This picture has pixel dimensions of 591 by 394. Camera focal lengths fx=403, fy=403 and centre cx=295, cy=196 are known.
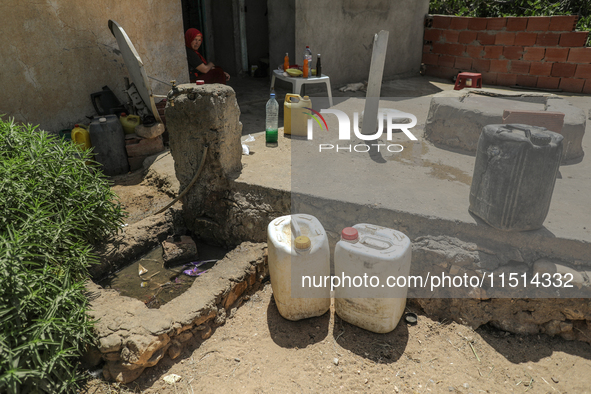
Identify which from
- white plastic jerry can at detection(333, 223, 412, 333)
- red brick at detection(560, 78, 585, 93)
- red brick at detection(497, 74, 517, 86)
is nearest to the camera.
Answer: white plastic jerry can at detection(333, 223, 412, 333)

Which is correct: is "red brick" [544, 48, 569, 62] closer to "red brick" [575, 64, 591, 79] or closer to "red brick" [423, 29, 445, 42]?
"red brick" [575, 64, 591, 79]

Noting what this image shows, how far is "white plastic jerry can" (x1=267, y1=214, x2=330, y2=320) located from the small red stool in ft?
19.9

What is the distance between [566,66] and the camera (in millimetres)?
7543

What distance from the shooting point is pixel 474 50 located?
337 inches

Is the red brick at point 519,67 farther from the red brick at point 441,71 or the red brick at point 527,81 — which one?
the red brick at point 441,71

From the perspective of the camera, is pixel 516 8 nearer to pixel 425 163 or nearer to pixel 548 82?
pixel 548 82

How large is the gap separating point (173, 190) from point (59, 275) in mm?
2116

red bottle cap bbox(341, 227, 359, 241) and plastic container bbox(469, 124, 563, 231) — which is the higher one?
plastic container bbox(469, 124, 563, 231)

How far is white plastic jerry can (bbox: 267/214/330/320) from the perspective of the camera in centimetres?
280

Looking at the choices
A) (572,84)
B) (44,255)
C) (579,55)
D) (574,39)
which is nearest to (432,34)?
(574,39)

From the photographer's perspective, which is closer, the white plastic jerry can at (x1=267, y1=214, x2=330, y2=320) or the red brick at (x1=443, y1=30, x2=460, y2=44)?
the white plastic jerry can at (x1=267, y1=214, x2=330, y2=320)

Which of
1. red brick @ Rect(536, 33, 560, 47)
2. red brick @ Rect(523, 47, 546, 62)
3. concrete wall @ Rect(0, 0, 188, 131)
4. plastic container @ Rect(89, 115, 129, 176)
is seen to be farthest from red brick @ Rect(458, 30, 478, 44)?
plastic container @ Rect(89, 115, 129, 176)

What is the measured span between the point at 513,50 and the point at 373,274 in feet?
24.5

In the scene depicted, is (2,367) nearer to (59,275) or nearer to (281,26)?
(59,275)
